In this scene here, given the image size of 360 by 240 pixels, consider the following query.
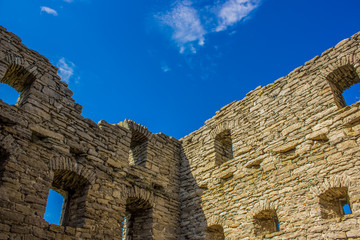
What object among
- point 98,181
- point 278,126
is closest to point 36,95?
point 98,181

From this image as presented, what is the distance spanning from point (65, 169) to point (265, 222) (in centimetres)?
503

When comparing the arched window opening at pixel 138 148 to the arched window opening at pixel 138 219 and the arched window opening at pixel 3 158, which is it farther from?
the arched window opening at pixel 3 158

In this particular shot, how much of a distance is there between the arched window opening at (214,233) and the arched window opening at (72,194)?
11.6ft

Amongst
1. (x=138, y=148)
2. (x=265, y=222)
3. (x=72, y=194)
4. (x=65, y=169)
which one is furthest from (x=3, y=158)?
(x=265, y=222)

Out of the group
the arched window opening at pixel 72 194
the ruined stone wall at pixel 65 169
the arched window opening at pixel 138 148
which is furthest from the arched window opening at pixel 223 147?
the arched window opening at pixel 72 194

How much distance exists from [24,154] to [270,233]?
589cm

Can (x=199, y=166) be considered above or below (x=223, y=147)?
below

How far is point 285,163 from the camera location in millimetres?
8016

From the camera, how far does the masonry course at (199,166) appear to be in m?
6.77

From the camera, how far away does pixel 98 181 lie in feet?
26.7

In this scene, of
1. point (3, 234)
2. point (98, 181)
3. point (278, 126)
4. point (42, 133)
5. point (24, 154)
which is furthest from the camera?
point (278, 126)

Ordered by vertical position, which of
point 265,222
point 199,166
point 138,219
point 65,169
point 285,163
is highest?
point 199,166

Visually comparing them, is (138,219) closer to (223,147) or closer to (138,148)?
(138,148)

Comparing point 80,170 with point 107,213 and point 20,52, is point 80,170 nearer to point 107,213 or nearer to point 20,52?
point 107,213
